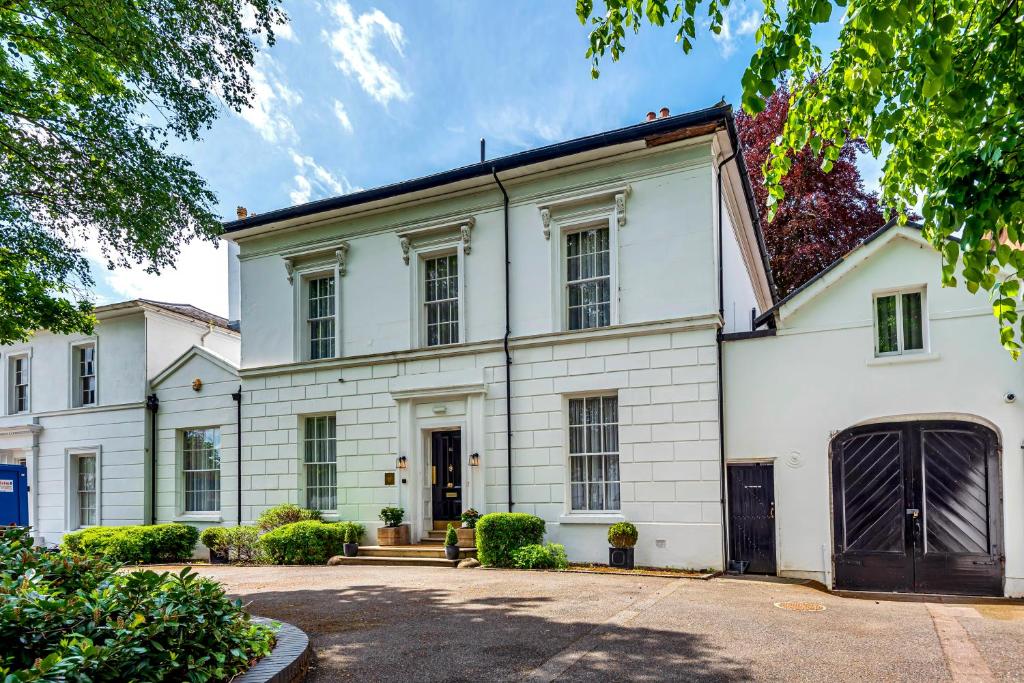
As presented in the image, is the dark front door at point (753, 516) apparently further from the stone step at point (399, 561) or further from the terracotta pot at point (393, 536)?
the terracotta pot at point (393, 536)

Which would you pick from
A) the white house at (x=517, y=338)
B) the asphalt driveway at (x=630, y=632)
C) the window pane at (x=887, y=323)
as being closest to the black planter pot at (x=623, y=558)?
the white house at (x=517, y=338)

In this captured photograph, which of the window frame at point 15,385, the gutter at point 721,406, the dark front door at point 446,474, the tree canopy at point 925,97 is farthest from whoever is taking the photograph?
the window frame at point 15,385

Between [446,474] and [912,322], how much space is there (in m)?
9.35

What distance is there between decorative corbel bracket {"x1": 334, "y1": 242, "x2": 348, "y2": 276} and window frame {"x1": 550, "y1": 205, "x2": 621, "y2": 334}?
524cm

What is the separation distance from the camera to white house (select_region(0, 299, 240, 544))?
20562 mm

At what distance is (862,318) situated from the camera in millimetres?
12758

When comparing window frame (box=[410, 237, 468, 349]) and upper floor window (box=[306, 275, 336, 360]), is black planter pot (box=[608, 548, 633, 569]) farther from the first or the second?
upper floor window (box=[306, 275, 336, 360])

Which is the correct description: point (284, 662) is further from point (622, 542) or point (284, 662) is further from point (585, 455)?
point (585, 455)

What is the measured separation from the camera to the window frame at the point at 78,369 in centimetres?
2173

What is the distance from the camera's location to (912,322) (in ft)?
41.0

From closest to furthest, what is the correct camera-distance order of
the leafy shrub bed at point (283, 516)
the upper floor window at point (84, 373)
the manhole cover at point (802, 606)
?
1. the manhole cover at point (802, 606)
2. the leafy shrub bed at point (283, 516)
3. the upper floor window at point (84, 373)

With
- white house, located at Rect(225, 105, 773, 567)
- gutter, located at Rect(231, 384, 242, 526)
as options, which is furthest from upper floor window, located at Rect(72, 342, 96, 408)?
white house, located at Rect(225, 105, 773, 567)

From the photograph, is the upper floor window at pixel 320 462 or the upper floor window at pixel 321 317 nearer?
the upper floor window at pixel 320 462

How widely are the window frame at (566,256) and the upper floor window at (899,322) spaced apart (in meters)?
4.48
